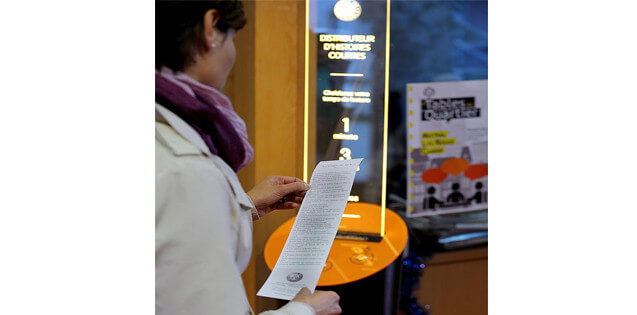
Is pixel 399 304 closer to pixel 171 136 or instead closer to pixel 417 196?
pixel 417 196

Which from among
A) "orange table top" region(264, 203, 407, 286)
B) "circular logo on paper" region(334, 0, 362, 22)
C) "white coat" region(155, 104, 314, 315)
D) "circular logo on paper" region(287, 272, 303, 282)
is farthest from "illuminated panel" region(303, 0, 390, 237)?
"white coat" region(155, 104, 314, 315)

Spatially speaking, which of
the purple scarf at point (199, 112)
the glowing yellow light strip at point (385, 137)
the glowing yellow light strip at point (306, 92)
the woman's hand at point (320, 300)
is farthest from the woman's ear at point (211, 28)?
the woman's hand at point (320, 300)

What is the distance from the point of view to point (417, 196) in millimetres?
1906

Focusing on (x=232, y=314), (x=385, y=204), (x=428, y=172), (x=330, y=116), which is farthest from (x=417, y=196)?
(x=232, y=314)

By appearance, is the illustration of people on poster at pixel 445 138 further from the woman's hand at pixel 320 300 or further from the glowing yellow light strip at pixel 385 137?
the woman's hand at pixel 320 300

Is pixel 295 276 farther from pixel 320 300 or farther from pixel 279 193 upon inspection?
pixel 279 193

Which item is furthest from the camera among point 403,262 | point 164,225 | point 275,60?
point 403,262

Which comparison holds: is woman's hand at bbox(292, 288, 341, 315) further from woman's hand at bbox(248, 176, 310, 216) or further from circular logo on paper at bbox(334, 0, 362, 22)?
circular logo on paper at bbox(334, 0, 362, 22)

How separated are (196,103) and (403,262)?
87 centimetres

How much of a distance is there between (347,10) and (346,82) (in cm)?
19

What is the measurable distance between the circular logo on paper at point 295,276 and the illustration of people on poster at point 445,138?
0.54 meters

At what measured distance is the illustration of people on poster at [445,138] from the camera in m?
1.85

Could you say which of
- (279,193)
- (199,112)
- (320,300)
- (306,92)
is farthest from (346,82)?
(320,300)

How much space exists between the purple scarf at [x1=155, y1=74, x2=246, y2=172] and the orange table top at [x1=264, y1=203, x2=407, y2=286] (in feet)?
0.96
